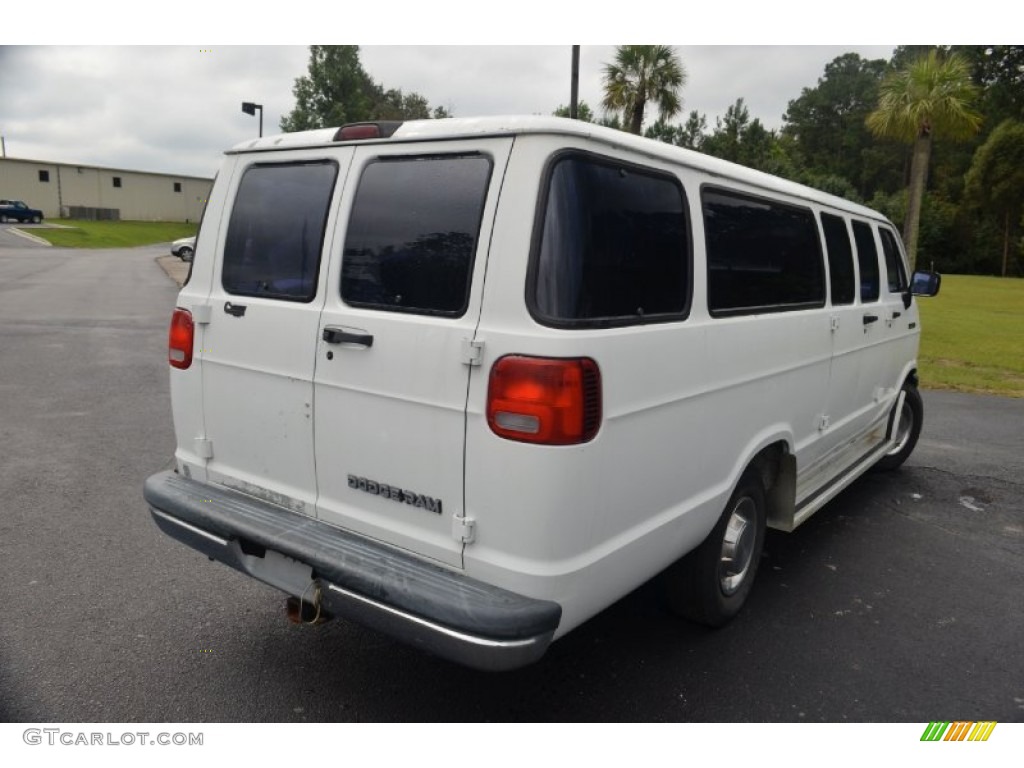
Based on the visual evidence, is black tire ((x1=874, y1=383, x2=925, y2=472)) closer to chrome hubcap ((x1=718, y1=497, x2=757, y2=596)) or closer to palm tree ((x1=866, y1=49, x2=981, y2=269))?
chrome hubcap ((x1=718, y1=497, x2=757, y2=596))

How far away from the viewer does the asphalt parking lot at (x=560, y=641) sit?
299cm

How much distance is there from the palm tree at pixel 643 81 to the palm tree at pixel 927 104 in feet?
19.6

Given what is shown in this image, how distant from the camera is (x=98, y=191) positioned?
62.3m

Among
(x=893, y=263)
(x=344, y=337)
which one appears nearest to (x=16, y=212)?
(x=893, y=263)

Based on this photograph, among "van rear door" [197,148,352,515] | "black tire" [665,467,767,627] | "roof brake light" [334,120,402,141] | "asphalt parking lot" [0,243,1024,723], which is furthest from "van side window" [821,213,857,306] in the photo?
"van rear door" [197,148,352,515]

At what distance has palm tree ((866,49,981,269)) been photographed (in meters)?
20.4

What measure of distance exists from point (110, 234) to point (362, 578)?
51505 millimetres

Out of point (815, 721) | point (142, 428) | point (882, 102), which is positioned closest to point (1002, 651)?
point (815, 721)

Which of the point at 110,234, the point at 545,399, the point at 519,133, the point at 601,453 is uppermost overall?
the point at 519,133

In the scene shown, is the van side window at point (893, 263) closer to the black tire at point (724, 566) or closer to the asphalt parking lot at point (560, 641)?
the asphalt parking lot at point (560, 641)

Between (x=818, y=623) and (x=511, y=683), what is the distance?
1612 millimetres

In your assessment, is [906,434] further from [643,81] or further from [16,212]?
[16,212]

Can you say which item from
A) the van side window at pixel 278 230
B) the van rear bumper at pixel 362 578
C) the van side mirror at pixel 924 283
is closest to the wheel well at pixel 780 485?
the van rear bumper at pixel 362 578

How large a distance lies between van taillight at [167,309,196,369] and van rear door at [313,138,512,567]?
843mm
